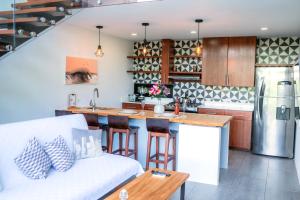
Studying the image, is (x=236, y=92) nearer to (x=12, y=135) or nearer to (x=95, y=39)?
(x=95, y=39)

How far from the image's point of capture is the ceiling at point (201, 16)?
361cm

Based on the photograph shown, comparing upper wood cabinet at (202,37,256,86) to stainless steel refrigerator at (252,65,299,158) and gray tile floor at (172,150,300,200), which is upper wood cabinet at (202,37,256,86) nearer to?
stainless steel refrigerator at (252,65,299,158)

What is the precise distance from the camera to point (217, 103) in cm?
657

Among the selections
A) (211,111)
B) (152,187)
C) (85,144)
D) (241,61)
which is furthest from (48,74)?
(241,61)

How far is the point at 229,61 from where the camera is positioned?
6.15m

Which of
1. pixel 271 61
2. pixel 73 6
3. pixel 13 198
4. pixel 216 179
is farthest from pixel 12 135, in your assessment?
pixel 271 61

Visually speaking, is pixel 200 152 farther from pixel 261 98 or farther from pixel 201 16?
pixel 261 98

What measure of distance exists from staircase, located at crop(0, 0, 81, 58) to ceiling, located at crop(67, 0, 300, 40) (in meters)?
0.41

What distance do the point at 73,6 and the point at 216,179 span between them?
312 cm

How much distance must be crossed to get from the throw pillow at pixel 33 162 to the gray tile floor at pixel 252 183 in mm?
1566

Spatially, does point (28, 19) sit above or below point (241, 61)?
above

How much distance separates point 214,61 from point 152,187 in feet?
14.1

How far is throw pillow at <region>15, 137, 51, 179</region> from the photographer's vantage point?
265 cm

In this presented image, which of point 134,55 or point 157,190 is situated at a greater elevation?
point 134,55
